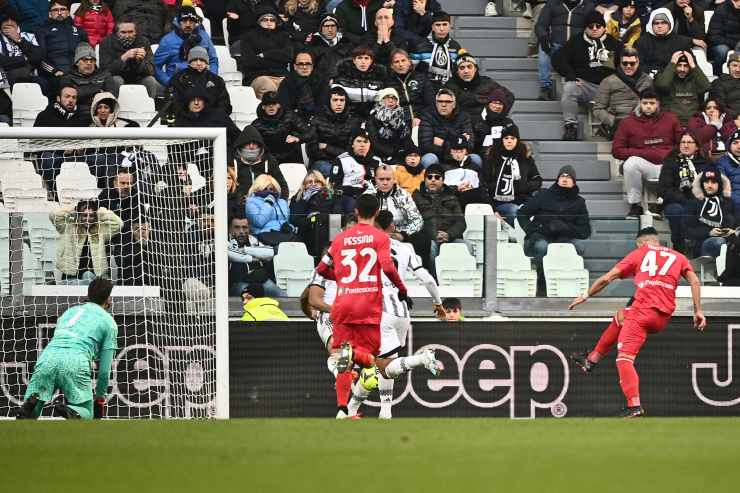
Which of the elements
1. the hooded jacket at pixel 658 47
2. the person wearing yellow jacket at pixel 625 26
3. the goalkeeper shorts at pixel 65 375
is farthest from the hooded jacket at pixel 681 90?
the goalkeeper shorts at pixel 65 375

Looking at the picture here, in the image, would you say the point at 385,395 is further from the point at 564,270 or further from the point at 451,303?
the point at 564,270

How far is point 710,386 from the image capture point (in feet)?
48.9

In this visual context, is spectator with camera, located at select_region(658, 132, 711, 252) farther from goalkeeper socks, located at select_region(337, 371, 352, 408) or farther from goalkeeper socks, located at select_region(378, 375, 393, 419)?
goalkeeper socks, located at select_region(337, 371, 352, 408)

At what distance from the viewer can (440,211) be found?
1471 cm

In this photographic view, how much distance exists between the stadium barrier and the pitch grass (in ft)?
20.0

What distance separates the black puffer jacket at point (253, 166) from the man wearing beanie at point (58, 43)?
97.7 inches

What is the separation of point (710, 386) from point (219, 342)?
525 centimetres

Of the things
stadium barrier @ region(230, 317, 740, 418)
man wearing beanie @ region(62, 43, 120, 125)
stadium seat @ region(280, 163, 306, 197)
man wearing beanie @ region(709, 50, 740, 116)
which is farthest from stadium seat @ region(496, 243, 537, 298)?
man wearing beanie @ region(62, 43, 120, 125)

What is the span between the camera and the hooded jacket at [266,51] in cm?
1669

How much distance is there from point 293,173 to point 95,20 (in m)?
3.37

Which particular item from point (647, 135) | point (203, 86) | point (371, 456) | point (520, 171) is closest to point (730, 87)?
point (647, 135)

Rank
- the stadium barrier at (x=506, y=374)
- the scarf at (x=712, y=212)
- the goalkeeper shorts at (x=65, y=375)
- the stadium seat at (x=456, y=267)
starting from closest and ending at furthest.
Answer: the goalkeeper shorts at (x=65, y=375) → the stadium seat at (x=456, y=267) → the scarf at (x=712, y=212) → the stadium barrier at (x=506, y=374)

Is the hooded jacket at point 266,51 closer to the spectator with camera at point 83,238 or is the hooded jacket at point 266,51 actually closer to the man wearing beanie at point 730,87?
the spectator with camera at point 83,238

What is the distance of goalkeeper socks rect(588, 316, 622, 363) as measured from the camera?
1356 centimetres
